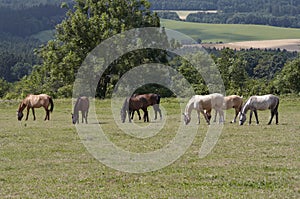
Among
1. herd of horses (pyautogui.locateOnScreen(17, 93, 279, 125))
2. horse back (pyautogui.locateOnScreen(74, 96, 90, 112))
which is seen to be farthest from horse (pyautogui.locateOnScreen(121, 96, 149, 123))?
horse back (pyautogui.locateOnScreen(74, 96, 90, 112))

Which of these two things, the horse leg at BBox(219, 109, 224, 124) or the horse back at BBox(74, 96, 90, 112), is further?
the horse back at BBox(74, 96, 90, 112)

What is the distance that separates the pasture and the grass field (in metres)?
137

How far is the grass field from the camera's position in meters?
164

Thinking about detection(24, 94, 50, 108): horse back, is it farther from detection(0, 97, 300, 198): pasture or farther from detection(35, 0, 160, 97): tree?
detection(35, 0, 160, 97): tree

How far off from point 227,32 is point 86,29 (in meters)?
126

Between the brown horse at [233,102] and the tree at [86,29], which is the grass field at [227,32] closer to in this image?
the tree at [86,29]

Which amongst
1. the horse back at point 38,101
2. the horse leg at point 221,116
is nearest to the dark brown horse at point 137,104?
the horse leg at point 221,116

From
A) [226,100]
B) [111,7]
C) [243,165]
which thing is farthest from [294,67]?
[243,165]

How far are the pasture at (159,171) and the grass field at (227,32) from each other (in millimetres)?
137023

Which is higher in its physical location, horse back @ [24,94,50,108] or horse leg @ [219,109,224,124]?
horse back @ [24,94,50,108]

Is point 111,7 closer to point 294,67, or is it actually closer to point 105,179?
point 294,67

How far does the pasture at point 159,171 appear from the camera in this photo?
12.1 metres

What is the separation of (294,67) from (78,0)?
87.5 feet

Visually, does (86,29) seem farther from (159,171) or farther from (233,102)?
(159,171)
